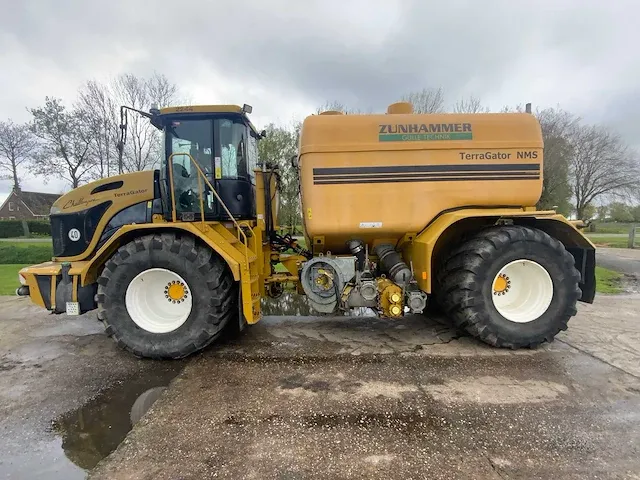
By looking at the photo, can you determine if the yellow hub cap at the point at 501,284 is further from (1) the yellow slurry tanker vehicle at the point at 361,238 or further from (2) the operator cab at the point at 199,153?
(2) the operator cab at the point at 199,153

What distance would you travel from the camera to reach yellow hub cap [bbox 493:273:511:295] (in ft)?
15.1

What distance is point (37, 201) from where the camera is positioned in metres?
44.1

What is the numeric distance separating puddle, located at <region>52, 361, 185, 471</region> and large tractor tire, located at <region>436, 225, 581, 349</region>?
3329 millimetres

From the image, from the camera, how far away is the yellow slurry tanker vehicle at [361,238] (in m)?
4.30

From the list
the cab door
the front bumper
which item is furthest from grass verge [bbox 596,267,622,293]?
the front bumper

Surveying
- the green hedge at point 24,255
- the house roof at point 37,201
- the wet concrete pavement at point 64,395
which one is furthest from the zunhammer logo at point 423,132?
the house roof at point 37,201

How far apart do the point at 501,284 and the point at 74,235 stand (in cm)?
552

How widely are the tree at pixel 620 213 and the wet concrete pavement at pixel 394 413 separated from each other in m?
47.9

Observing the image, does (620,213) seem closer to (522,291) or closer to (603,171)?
(603,171)

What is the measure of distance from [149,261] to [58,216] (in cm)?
178

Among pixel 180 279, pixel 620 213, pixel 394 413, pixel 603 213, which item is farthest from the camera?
pixel 603 213

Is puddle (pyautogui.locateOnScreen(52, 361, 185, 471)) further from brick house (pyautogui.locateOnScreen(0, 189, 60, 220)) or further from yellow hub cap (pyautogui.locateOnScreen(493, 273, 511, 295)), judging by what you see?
brick house (pyautogui.locateOnScreen(0, 189, 60, 220))

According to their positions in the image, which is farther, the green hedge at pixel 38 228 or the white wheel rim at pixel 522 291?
the green hedge at pixel 38 228

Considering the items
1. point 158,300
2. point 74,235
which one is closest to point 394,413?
point 158,300
